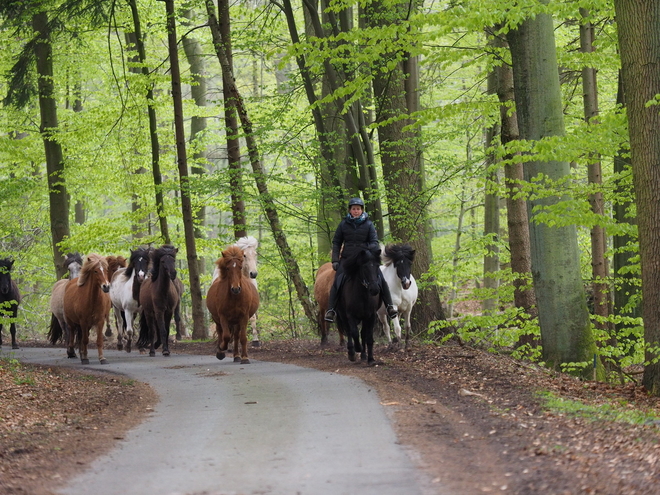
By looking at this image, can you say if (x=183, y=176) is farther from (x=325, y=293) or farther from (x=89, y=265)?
(x=325, y=293)

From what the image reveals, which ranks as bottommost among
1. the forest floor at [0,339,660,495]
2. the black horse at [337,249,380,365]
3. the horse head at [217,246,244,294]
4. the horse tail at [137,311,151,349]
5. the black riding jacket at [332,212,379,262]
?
the forest floor at [0,339,660,495]

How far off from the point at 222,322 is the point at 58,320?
745 centimetres

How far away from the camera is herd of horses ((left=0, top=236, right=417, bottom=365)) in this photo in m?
13.9

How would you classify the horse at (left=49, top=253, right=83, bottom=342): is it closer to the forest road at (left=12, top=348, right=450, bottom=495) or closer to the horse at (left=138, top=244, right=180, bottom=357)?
the horse at (left=138, top=244, right=180, bottom=357)

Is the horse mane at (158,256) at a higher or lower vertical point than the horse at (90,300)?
higher

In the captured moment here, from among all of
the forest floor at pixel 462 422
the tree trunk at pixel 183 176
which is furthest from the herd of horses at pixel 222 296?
the tree trunk at pixel 183 176

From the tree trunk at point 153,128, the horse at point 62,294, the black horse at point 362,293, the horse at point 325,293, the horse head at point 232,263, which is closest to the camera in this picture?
the black horse at point 362,293

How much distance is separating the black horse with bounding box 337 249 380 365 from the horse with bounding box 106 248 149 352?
21.6 ft

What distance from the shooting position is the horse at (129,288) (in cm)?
1892

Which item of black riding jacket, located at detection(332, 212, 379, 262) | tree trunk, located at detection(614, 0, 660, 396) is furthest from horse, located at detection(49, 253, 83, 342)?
tree trunk, located at detection(614, 0, 660, 396)

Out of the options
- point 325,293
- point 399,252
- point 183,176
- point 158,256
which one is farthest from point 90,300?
point 399,252

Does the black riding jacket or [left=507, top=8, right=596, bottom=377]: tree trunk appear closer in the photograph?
[left=507, top=8, right=596, bottom=377]: tree trunk

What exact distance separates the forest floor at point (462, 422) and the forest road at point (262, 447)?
0.82ft

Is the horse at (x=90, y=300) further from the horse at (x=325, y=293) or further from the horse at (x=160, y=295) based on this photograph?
the horse at (x=325, y=293)
